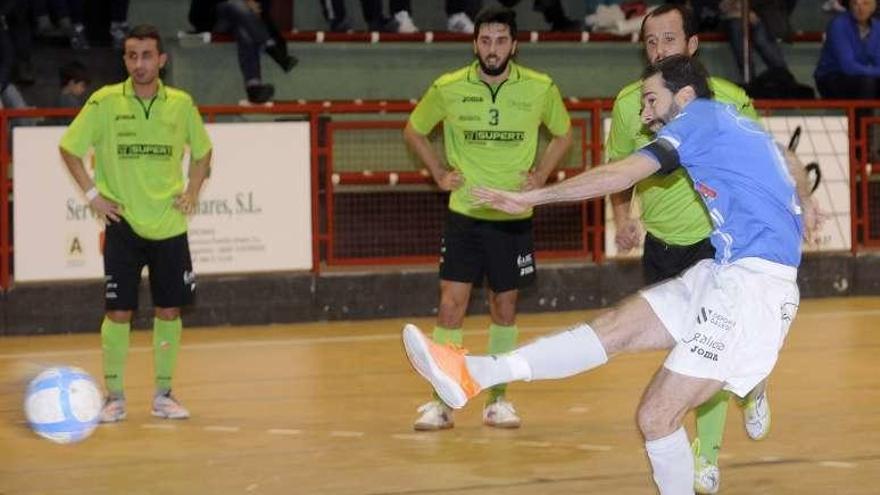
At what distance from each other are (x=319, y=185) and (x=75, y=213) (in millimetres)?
2211

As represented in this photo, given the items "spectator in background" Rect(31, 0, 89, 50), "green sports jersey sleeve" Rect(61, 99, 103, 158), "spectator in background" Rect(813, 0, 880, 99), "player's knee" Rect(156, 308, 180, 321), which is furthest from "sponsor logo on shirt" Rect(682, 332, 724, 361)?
"spectator in background" Rect(31, 0, 89, 50)

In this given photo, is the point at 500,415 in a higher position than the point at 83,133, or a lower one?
lower

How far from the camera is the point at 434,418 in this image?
30.9ft

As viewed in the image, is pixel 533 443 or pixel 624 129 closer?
pixel 624 129

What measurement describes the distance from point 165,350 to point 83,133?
1.41 m

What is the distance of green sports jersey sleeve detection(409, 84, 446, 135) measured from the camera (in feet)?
33.1

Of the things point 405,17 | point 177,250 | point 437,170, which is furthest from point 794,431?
point 405,17

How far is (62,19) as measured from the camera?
1731 centimetres

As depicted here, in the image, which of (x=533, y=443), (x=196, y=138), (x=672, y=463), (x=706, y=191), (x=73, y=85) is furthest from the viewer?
(x=73, y=85)

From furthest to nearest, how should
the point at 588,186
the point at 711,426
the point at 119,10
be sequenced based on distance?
the point at 119,10 → the point at 711,426 → the point at 588,186

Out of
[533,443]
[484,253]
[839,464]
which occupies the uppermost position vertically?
[484,253]

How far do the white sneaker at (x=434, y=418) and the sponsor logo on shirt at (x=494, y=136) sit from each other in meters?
1.59

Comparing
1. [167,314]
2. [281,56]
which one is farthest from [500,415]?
[281,56]

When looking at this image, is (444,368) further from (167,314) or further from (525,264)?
(167,314)
